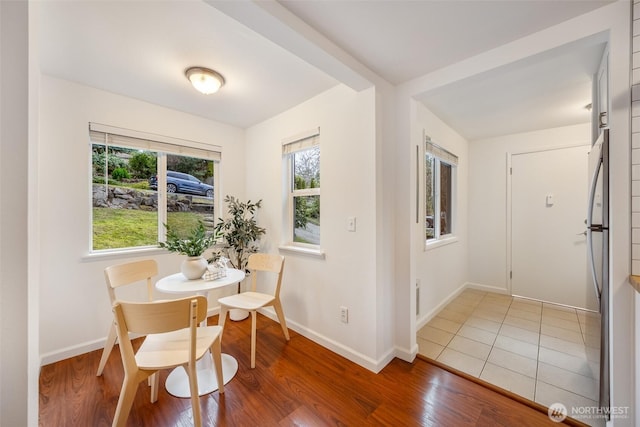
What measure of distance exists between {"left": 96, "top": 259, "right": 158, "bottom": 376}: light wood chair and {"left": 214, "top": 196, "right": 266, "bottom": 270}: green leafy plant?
0.72m

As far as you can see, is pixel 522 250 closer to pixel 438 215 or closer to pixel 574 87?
pixel 438 215

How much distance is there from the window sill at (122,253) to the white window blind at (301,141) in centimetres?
173

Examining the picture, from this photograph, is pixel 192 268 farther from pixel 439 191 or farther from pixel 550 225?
pixel 550 225

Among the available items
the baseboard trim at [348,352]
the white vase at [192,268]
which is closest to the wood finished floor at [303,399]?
the baseboard trim at [348,352]

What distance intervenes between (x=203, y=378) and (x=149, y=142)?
7.52ft

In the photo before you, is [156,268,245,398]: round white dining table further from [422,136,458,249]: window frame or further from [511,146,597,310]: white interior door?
[511,146,597,310]: white interior door

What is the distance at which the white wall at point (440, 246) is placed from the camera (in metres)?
2.48

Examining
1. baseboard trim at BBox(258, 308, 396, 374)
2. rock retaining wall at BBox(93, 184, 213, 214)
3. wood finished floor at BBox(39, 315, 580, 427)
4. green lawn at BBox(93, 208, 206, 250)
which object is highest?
rock retaining wall at BBox(93, 184, 213, 214)

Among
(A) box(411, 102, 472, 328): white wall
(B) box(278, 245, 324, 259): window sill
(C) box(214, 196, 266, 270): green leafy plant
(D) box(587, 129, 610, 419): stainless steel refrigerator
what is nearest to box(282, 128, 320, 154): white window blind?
(C) box(214, 196, 266, 270): green leafy plant

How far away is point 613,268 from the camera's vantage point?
1253 millimetres

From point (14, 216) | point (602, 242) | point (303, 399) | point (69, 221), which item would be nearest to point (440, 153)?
point (602, 242)

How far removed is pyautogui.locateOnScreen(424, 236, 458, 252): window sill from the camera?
2.71 m

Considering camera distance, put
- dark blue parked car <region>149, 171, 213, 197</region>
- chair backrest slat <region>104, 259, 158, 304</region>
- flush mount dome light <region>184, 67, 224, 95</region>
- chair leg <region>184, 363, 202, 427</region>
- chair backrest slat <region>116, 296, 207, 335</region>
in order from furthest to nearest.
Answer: dark blue parked car <region>149, 171, 213, 197</region>, flush mount dome light <region>184, 67, 224, 95</region>, chair backrest slat <region>104, 259, 158, 304</region>, chair leg <region>184, 363, 202, 427</region>, chair backrest slat <region>116, 296, 207, 335</region>

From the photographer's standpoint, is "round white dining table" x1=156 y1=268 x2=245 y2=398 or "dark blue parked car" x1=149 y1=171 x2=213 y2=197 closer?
"round white dining table" x1=156 y1=268 x2=245 y2=398
